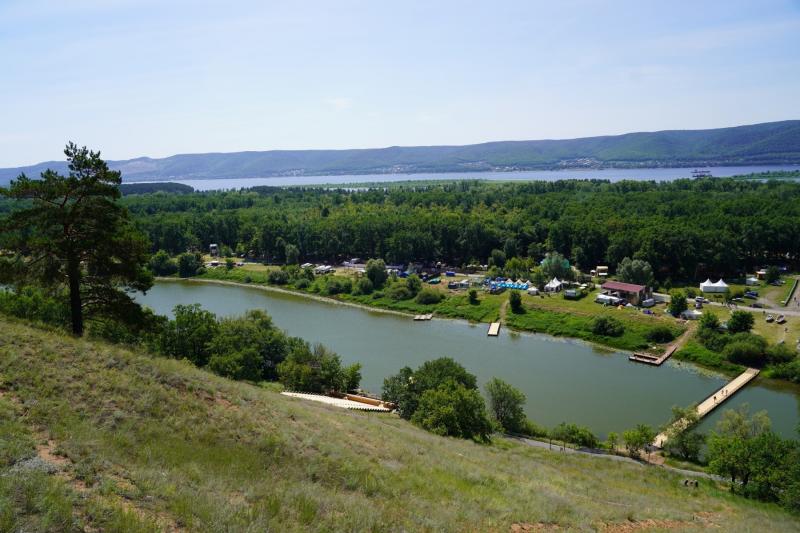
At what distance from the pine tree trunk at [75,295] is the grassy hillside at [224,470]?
1.57 metres

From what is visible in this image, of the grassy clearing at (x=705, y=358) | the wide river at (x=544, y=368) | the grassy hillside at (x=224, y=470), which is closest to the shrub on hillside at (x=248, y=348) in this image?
the wide river at (x=544, y=368)

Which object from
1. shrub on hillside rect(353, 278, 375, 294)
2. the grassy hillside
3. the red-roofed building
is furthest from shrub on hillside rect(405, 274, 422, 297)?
the grassy hillside

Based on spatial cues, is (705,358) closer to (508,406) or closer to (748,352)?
(748,352)

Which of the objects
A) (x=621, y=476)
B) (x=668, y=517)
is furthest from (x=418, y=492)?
(x=621, y=476)

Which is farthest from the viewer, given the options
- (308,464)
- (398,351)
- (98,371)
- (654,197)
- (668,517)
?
(654,197)

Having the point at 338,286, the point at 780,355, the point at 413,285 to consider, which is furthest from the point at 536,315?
the point at 338,286

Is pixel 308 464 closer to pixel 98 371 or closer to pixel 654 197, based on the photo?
pixel 98 371

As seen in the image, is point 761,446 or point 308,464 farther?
point 761,446

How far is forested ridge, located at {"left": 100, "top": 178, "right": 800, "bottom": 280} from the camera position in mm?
51281

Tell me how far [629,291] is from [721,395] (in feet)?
52.3

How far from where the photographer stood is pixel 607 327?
3706cm

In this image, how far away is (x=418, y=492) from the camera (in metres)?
10.3

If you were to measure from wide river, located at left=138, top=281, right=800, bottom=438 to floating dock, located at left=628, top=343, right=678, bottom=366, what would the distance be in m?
0.44

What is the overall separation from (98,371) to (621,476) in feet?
52.9
